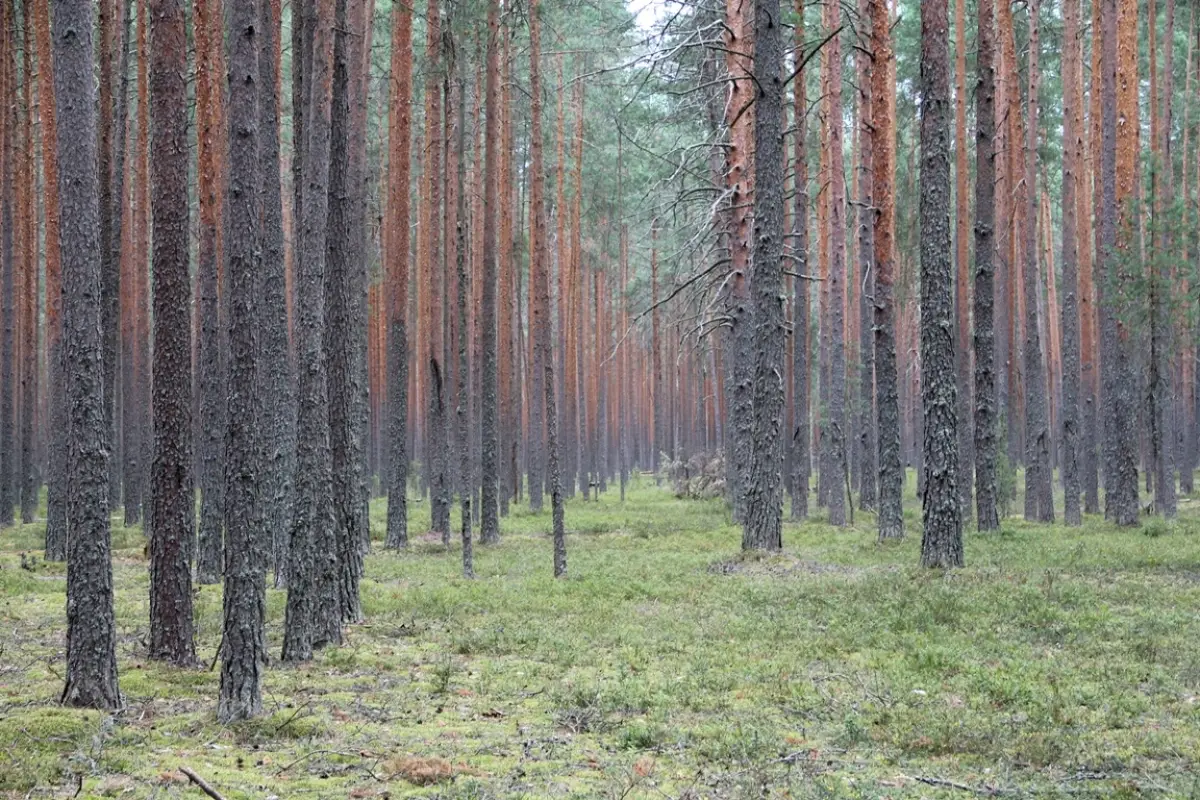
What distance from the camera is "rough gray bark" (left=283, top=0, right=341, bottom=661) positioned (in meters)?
8.72

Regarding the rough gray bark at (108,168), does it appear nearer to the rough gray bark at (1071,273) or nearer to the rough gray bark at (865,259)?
the rough gray bark at (865,259)

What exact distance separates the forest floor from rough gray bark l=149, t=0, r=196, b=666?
489 millimetres

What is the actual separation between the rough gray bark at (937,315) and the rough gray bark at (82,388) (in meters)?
9.93

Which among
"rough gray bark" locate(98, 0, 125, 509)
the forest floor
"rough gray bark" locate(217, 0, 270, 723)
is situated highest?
"rough gray bark" locate(98, 0, 125, 509)

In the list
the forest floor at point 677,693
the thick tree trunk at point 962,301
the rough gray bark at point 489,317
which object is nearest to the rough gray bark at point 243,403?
the forest floor at point 677,693

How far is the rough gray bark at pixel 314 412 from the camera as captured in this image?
8719 millimetres

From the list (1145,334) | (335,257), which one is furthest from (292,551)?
(1145,334)

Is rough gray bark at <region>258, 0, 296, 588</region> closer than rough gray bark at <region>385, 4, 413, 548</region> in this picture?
Yes

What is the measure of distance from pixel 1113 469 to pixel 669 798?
57.2 ft

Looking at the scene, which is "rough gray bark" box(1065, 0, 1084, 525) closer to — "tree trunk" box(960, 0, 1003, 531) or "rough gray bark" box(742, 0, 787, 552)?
"tree trunk" box(960, 0, 1003, 531)

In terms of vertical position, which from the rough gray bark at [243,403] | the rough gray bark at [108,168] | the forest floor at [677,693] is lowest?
the forest floor at [677,693]

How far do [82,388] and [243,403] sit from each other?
3.22 feet

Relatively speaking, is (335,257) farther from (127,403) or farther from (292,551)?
(127,403)

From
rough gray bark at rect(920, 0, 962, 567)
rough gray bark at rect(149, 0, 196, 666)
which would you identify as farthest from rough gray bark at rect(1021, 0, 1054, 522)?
rough gray bark at rect(149, 0, 196, 666)
